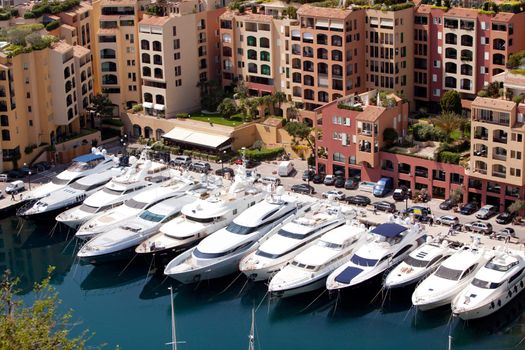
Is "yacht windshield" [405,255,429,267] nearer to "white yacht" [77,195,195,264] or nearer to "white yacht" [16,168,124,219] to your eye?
"white yacht" [77,195,195,264]

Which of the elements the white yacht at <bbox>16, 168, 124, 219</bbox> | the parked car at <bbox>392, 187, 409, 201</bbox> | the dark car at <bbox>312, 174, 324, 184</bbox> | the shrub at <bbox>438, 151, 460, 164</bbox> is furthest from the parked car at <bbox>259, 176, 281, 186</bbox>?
the shrub at <bbox>438, 151, 460, 164</bbox>

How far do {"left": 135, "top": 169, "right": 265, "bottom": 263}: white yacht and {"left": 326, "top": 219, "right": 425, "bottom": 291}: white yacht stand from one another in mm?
12488

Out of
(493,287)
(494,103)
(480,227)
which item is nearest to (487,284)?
(493,287)

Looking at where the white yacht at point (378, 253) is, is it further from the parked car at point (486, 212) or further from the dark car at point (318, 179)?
the dark car at point (318, 179)

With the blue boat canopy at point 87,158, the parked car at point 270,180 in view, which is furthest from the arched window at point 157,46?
the parked car at point 270,180

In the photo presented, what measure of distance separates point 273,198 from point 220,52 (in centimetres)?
3292

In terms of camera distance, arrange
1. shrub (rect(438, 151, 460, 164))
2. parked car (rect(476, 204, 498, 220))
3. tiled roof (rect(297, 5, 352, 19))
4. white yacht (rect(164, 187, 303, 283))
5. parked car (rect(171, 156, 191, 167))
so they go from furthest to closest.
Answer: parked car (rect(171, 156, 191, 167)), tiled roof (rect(297, 5, 352, 19)), shrub (rect(438, 151, 460, 164)), parked car (rect(476, 204, 498, 220)), white yacht (rect(164, 187, 303, 283))

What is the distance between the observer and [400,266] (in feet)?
259

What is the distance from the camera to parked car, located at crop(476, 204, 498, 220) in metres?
87.7

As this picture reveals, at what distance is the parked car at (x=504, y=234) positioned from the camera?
83262mm

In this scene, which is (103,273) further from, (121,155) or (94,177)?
(121,155)

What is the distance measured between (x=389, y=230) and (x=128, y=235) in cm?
2160

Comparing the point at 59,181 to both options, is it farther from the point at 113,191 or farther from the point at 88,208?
the point at 88,208

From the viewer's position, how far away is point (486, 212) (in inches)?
3465
